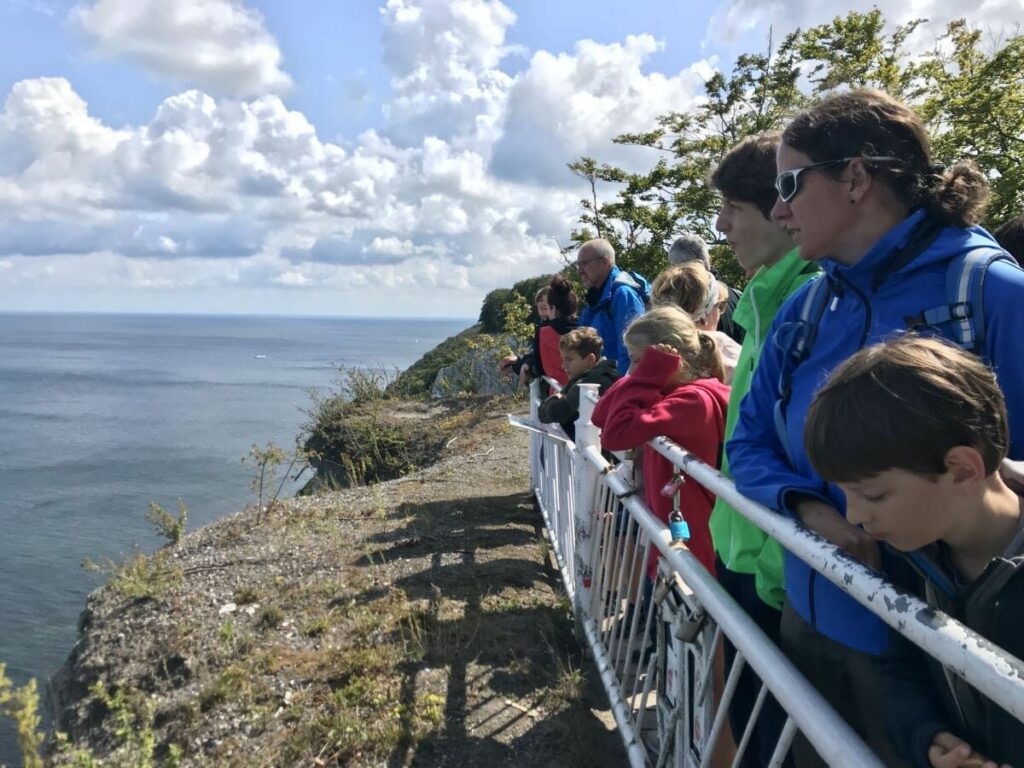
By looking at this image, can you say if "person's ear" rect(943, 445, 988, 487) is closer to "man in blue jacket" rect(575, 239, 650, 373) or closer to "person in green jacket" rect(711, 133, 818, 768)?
"person in green jacket" rect(711, 133, 818, 768)

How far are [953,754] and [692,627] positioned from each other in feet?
2.68

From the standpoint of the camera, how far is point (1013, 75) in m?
11.1

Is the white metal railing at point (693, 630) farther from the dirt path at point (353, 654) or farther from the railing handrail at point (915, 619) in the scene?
the dirt path at point (353, 654)

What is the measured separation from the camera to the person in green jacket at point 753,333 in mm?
2027

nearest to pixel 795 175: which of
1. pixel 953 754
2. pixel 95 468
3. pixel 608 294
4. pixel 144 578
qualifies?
pixel 953 754

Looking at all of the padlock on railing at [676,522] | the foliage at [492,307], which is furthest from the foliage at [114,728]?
the foliage at [492,307]

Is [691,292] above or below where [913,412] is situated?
above

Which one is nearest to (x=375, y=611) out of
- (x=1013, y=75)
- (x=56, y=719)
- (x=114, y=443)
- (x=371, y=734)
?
(x=371, y=734)

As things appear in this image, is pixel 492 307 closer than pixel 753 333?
No

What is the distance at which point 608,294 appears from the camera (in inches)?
208

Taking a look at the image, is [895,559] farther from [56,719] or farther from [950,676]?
[56,719]

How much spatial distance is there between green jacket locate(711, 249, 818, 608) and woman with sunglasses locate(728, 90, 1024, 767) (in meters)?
0.18

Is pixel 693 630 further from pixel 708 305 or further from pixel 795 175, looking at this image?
pixel 708 305

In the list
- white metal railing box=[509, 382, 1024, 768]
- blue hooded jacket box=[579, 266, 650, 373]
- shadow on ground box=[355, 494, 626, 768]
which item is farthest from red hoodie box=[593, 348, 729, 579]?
blue hooded jacket box=[579, 266, 650, 373]
